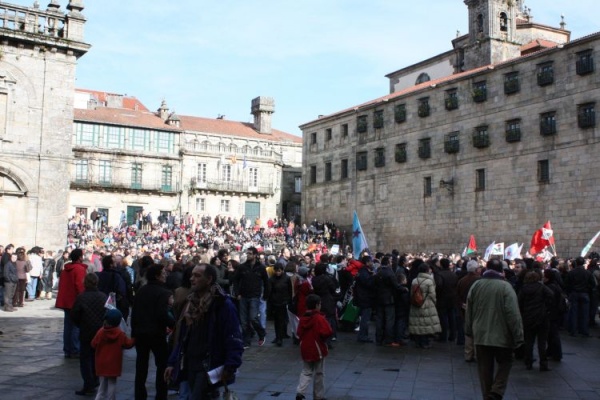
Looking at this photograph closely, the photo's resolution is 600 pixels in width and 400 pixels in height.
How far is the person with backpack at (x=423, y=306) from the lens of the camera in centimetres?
1285

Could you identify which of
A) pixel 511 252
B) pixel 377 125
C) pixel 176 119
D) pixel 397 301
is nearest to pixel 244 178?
pixel 176 119

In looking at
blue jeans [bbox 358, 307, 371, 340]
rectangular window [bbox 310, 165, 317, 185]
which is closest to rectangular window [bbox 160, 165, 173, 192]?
rectangular window [bbox 310, 165, 317, 185]

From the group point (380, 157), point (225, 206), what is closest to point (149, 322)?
point (380, 157)

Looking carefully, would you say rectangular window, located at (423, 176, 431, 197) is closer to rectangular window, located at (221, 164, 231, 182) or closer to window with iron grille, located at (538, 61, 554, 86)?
window with iron grille, located at (538, 61, 554, 86)

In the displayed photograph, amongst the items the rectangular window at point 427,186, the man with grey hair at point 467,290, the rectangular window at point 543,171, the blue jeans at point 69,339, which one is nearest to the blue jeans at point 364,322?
the man with grey hair at point 467,290

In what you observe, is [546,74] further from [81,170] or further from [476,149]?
[81,170]

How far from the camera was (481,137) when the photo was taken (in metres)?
36.3

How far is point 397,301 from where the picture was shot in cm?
1377

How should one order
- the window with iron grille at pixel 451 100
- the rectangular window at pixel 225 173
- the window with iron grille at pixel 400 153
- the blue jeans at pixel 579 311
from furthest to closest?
the rectangular window at pixel 225 173 < the window with iron grille at pixel 400 153 < the window with iron grille at pixel 451 100 < the blue jeans at pixel 579 311

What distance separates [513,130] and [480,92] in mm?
3350

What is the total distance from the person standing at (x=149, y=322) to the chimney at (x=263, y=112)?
187 feet

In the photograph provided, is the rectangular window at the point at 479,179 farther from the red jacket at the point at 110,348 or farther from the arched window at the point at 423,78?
the red jacket at the point at 110,348

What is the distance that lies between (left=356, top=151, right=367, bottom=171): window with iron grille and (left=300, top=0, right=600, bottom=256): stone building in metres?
0.12

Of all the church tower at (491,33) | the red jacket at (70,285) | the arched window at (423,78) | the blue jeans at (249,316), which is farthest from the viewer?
the arched window at (423,78)
